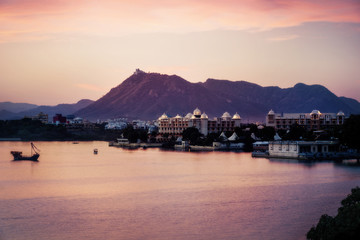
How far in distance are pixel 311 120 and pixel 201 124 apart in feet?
34.9

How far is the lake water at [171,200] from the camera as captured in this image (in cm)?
1205

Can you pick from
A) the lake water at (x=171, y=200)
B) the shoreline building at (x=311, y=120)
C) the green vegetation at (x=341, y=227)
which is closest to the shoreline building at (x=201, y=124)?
the shoreline building at (x=311, y=120)

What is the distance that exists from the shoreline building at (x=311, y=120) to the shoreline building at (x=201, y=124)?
4.08 metres

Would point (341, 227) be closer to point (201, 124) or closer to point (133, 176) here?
point (133, 176)

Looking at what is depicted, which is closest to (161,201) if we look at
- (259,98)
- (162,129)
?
(162,129)

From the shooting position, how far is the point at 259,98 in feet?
604

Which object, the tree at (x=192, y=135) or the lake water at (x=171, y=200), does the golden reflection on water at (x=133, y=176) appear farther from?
the tree at (x=192, y=135)

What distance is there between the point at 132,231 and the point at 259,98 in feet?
574

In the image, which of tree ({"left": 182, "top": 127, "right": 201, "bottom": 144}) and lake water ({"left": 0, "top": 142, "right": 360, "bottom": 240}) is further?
tree ({"left": 182, "top": 127, "right": 201, "bottom": 144})

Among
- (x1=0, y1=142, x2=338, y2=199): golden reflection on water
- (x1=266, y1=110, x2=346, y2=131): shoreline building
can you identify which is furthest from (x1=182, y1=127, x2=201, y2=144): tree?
(x1=0, y1=142, x2=338, y2=199): golden reflection on water

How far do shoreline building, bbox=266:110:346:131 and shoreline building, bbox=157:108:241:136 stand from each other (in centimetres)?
408

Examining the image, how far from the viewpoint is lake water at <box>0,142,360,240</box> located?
1205 centimetres

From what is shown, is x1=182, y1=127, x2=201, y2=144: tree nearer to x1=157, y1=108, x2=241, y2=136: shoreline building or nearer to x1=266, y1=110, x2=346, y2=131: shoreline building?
x1=157, y1=108, x2=241, y2=136: shoreline building

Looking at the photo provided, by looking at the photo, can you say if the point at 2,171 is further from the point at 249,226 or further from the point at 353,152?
the point at 353,152
